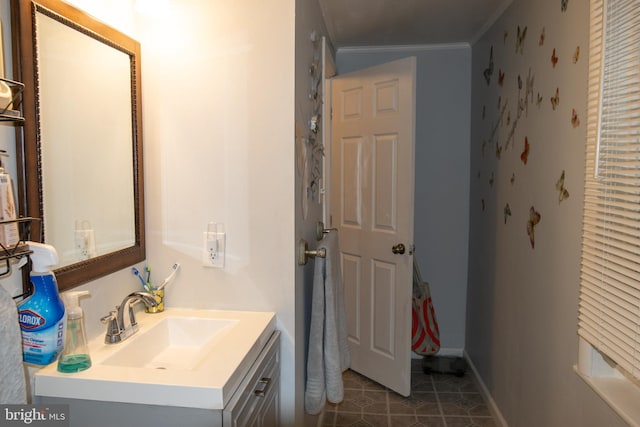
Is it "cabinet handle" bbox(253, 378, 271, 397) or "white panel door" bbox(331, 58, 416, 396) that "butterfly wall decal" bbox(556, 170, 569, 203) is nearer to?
"white panel door" bbox(331, 58, 416, 396)

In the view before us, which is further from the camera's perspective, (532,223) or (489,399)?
(489,399)

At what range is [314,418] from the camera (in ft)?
7.30

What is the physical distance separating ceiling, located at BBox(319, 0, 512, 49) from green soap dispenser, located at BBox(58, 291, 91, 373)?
6.40 ft

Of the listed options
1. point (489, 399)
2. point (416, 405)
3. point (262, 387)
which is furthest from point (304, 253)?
point (489, 399)

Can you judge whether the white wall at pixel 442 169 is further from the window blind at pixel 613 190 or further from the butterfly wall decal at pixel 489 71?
the window blind at pixel 613 190

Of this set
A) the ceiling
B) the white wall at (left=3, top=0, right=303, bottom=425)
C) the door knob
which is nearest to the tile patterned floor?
the door knob

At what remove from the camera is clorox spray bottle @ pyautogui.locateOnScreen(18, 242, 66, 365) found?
1009 millimetres

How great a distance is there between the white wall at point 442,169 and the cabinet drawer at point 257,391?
6.50 ft

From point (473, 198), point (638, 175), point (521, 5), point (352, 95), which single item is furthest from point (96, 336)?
point (473, 198)

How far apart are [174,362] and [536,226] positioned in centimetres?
156

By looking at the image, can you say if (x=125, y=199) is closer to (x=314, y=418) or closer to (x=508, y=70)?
(x=314, y=418)

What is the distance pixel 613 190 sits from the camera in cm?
132

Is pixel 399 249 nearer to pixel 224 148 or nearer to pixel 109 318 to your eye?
pixel 224 148

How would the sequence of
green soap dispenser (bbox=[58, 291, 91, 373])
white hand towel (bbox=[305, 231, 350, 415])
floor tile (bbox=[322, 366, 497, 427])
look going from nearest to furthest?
green soap dispenser (bbox=[58, 291, 91, 373]) < white hand towel (bbox=[305, 231, 350, 415]) < floor tile (bbox=[322, 366, 497, 427])
